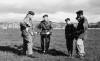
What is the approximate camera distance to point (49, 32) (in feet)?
40.5

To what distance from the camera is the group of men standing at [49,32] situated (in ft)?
34.2

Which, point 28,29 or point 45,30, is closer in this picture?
point 28,29

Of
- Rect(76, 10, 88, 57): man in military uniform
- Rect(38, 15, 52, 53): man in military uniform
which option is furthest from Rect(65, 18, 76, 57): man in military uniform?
Rect(38, 15, 52, 53): man in military uniform

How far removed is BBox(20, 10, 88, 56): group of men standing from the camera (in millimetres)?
10438

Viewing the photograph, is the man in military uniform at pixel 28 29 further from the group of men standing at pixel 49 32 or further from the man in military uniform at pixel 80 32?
the man in military uniform at pixel 80 32

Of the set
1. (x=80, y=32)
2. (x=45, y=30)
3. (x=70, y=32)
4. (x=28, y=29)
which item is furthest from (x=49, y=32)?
(x=80, y=32)

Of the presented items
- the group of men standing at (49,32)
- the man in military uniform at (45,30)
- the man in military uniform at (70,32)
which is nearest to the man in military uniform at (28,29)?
the group of men standing at (49,32)

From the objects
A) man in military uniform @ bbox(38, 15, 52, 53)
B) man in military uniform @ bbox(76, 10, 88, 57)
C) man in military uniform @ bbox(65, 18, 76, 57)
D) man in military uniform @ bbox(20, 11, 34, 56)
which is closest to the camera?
man in military uniform @ bbox(76, 10, 88, 57)

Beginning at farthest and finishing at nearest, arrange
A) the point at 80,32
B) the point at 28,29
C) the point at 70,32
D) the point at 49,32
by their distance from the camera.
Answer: the point at 49,32 < the point at 70,32 < the point at 28,29 < the point at 80,32

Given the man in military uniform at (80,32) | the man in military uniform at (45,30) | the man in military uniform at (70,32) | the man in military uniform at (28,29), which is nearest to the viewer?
the man in military uniform at (80,32)

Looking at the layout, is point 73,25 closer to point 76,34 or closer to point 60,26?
point 76,34

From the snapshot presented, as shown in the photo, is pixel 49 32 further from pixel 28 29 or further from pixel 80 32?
pixel 80 32

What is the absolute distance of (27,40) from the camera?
36.6ft

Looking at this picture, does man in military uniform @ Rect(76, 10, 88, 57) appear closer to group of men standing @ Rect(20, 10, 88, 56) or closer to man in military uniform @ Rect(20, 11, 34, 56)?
group of men standing @ Rect(20, 10, 88, 56)
